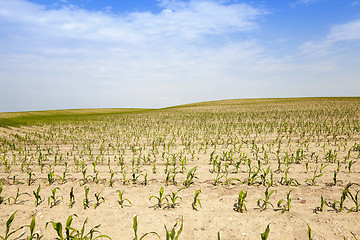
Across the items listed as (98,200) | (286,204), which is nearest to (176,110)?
(98,200)

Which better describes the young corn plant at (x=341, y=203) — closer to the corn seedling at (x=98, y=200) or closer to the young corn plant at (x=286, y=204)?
the young corn plant at (x=286, y=204)

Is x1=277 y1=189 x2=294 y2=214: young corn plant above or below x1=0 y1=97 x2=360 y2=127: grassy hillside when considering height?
below

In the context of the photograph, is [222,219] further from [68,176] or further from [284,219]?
[68,176]

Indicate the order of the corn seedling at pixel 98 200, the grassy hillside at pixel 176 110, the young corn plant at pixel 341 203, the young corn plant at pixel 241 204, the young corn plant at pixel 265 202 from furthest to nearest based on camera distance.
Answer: the grassy hillside at pixel 176 110, the corn seedling at pixel 98 200, the young corn plant at pixel 265 202, the young corn plant at pixel 241 204, the young corn plant at pixel 341 203

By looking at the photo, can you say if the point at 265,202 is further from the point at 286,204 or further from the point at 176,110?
the point at 176,110

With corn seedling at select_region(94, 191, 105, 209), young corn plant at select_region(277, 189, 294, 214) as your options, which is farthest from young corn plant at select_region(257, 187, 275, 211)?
corn seedling at select_region(94, 191, 105, 209)

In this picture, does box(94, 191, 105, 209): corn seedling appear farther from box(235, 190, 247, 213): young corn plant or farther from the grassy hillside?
the grassy hillside

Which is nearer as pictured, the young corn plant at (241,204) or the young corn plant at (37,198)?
the young corn plant at (241,204)

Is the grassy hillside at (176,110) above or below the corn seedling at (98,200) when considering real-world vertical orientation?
above

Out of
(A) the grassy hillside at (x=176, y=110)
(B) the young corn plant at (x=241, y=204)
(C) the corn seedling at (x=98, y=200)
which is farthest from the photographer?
(A) the grassy hillside at (x=176, y=110)

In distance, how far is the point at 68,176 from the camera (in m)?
5.50

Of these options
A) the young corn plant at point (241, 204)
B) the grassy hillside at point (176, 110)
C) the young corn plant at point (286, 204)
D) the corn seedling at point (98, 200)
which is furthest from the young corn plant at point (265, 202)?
the grassy hillside at point (176, 110)

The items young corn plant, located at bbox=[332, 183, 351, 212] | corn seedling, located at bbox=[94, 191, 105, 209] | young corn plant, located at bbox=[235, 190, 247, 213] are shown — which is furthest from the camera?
corn seedling, located at bbox=[94, 191, 105, 209]

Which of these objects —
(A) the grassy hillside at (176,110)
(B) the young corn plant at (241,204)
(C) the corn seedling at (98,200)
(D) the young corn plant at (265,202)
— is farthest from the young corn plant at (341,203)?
(A) the grassy hillside at (176,110)
